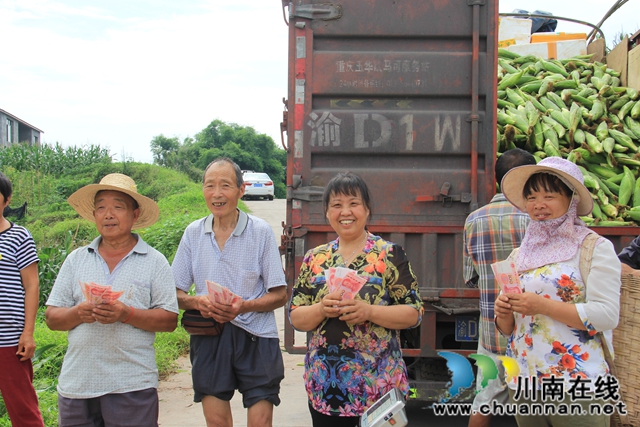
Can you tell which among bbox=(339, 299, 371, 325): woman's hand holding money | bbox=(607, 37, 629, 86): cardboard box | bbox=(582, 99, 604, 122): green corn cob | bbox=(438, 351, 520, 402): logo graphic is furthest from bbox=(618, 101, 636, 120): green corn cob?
bbox=(339, 299, 371, 325): woman's hand holding money

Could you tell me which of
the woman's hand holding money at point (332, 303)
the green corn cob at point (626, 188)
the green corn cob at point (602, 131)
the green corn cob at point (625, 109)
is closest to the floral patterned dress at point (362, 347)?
the woman's hand holding money at point (332, 303)

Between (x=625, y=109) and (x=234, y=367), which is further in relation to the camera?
(x=625, y=109)

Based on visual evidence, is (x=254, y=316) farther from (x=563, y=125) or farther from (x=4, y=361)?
(x=563, y=125)

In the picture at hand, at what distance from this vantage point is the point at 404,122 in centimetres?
393

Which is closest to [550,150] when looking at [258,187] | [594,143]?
[594,143]

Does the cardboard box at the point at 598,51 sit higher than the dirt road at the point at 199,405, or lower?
higher

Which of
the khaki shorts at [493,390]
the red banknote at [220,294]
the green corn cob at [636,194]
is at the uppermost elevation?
the green corn cob at [636,194]

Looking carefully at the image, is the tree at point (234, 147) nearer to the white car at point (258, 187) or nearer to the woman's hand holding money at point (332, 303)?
the white car at point (258, 187)

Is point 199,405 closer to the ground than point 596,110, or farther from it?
closer to the ground

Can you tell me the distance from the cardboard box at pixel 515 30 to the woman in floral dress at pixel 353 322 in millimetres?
4707

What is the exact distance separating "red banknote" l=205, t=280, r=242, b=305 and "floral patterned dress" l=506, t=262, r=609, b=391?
4.30 feet

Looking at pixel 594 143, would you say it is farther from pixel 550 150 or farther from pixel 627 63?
pixel 627 63

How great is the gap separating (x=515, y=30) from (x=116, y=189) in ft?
17.2

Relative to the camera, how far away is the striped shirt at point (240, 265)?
2977 mm
